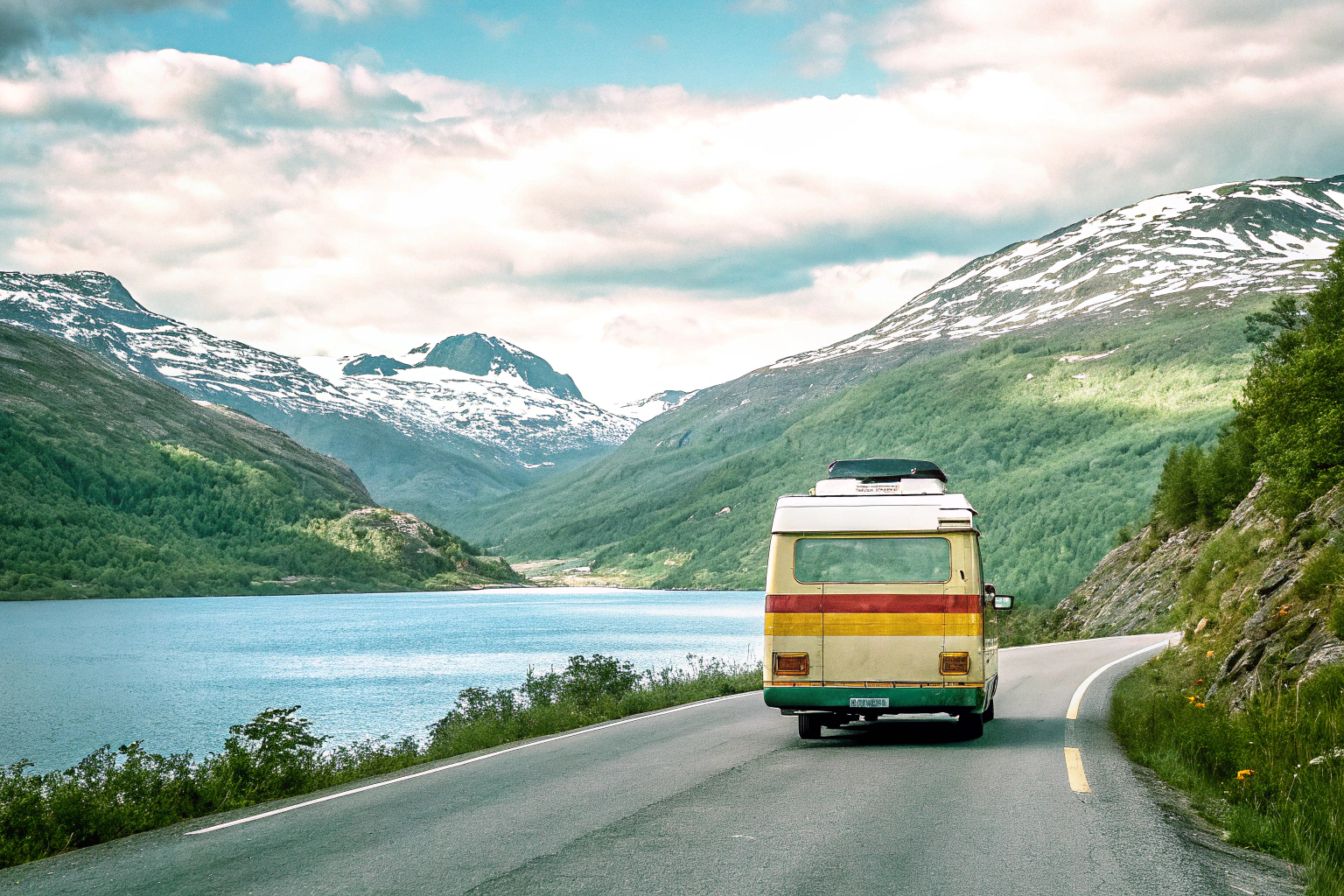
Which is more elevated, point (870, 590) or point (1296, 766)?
point (870, 590)

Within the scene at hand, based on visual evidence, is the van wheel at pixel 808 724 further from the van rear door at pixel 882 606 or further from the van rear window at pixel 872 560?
the van rear window at pixel 872 560

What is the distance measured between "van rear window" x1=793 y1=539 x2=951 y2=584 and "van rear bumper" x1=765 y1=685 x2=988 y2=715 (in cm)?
142

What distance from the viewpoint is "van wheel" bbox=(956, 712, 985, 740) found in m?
15.8

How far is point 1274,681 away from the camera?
16406 millimetres

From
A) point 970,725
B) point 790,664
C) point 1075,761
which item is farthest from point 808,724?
point 1075,761

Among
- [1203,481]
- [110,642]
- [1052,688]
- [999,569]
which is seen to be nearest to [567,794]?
[1052,688]

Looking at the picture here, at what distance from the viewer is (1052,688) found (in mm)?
25703

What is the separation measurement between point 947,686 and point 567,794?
5626mm

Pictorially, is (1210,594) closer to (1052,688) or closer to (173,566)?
(1052,688)

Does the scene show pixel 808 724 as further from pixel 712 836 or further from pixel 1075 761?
pixel 712 836

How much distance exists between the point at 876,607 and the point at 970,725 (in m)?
2.53

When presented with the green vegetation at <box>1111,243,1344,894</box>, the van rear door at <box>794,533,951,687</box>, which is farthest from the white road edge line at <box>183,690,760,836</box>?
the green vegetation at <box>1111,243,1344,894</box>

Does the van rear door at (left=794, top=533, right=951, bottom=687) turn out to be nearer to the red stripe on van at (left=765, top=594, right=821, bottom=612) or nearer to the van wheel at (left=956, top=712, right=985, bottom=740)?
the red stripe on van at (left=765, top=594, right=821, bottom=612)

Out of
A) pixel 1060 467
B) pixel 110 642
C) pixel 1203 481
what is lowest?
pixel 110 642
